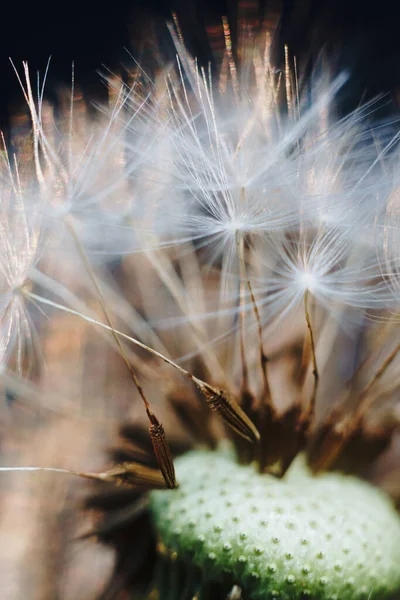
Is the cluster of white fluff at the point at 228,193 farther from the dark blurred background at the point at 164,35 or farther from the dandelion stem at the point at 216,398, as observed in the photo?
the dark blurred background at the point at 164,35

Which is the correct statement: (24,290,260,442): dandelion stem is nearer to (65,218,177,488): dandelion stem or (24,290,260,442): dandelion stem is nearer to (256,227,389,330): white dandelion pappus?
(65,218,177,488): dandelion stem

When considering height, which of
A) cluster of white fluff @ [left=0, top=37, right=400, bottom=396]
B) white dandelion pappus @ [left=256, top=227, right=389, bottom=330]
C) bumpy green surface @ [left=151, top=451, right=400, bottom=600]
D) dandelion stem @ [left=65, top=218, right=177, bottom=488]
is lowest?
bumpy green surface @ [left=151, top=451, right=400, bottom=600]

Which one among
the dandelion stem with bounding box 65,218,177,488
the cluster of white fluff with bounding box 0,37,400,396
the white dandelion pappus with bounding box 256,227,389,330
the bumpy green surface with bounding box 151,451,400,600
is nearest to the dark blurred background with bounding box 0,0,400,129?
the cluster of white fluff with bounding box 0,37,400,396

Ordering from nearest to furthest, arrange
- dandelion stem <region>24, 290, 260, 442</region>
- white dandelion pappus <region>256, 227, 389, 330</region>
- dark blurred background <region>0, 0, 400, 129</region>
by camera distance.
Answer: dandelion stem <region>24, 290, 260, 442</region>, white dandelion pappus <region>256, 227, 389, 330</region>, dark blurred background <region>0, 0, 400, 129</region>

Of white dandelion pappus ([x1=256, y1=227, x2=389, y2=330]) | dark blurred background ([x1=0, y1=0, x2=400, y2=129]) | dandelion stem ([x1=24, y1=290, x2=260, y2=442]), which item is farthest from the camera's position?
dark blurred background ([x1=0, y1=0, x2=400, y2=129])

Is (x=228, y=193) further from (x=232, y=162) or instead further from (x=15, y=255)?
(x=15, y=255)

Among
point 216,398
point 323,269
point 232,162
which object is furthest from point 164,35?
point 216,398

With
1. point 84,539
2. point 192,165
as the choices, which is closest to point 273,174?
point 192,165
